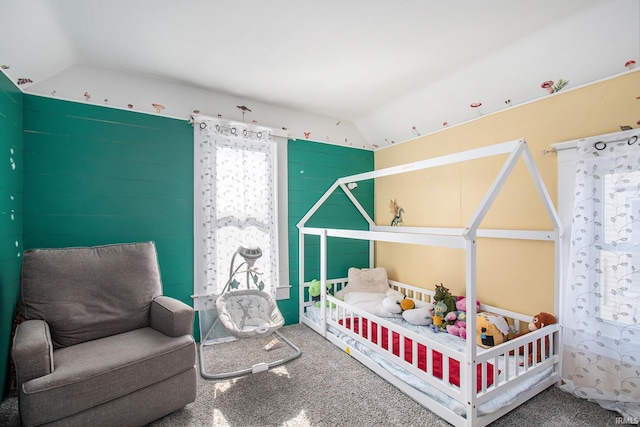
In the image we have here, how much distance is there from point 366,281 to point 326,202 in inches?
41.7

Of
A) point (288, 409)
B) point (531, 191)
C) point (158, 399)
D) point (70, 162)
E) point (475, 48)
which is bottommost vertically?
point (288, 409)

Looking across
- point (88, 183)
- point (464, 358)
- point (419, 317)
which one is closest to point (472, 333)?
point (464, 358)

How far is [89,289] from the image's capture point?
6.70 ft

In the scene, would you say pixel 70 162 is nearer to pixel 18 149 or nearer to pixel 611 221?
pixel 18 149

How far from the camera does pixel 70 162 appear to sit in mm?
2373

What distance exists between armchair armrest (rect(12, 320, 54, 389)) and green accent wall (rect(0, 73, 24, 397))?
59cm

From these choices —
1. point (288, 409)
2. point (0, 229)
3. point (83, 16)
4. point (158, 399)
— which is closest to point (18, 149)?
point (0, 229)

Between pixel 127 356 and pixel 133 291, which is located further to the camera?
pixel 133 291

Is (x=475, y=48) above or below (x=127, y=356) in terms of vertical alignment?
above

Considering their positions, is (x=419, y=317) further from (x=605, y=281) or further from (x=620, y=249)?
(x=620, y=249)

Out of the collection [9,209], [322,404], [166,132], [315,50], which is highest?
[315,50]

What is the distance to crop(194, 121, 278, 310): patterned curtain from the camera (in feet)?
9.34

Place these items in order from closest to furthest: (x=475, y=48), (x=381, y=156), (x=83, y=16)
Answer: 1. (x=83, y=16)
2. (x=475, y=48)
3. (x=381, y=156)

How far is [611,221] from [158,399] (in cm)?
306
